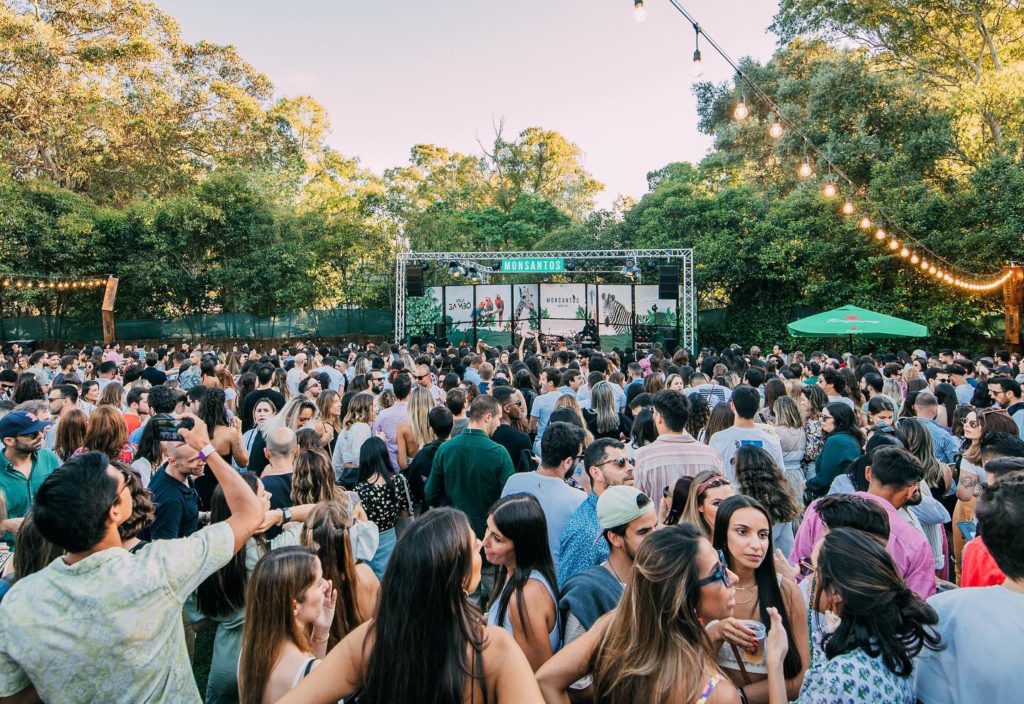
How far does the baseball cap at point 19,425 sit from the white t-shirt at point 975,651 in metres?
4.30

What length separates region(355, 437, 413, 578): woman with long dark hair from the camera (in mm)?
3758

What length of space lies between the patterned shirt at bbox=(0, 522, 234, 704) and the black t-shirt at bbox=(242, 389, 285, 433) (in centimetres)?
412

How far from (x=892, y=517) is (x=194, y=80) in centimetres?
3312

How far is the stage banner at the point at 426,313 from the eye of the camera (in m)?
22.2

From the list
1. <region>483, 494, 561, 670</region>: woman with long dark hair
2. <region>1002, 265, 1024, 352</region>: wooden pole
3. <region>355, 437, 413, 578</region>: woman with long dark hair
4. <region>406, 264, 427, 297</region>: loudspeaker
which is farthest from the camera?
<region>406, 264, 427, 297</region>: loudspeaker

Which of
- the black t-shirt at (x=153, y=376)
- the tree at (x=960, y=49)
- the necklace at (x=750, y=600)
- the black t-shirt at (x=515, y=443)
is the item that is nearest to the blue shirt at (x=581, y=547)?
the necklace at (x=750, y=600)

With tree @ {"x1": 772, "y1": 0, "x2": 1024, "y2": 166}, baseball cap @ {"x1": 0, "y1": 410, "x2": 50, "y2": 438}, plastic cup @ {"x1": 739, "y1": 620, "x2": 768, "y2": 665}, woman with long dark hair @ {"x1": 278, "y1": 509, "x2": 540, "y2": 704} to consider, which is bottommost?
plastic cup @ {"x1": 739, "y1": 620, "x2": 768, "y2": 665}

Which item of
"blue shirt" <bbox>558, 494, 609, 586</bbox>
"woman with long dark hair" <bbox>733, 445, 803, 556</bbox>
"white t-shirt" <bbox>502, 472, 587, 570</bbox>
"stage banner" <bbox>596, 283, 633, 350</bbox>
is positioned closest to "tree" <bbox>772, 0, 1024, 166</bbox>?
"stage banner" <bbox>596, 283, 633, 350</bbox>

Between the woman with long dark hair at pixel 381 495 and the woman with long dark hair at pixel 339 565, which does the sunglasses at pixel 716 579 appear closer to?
the woman with long dark hair at pixel 339 565

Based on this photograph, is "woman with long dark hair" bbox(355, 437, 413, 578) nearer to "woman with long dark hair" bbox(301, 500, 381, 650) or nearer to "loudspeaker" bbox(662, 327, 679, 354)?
"woman with long dark hair" bbox(301, 500, 381, 650)

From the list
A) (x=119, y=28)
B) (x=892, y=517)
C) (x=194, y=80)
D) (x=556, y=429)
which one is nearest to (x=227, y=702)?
(x=556, y=429)

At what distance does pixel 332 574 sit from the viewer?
2.61 meters

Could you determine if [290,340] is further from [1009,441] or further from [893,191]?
[1009,441]

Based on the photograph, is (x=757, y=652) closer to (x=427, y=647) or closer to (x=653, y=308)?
(x=427, y=647)
